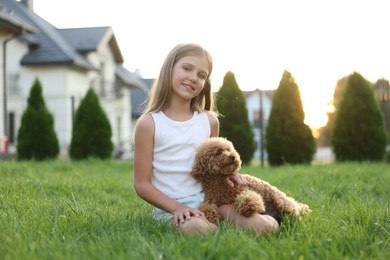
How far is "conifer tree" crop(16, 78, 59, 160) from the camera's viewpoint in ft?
43.1

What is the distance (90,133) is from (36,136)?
1431 millimetres

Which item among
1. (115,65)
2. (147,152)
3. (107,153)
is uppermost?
(115,65)

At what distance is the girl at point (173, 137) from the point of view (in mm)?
3298

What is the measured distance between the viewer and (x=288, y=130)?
12320 millimetres

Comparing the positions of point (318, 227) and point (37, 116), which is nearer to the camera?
point (318, 227)

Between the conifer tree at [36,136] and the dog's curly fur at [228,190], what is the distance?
10708 millimetres

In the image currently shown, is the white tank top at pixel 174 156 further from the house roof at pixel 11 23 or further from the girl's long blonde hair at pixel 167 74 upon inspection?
the house roof at pixel 11 23

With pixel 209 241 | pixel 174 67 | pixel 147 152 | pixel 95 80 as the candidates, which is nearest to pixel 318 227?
pixel 209 241

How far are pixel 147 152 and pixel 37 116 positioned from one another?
10679 millimetres

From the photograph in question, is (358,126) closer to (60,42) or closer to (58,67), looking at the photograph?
(58,67)

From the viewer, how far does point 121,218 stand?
11.1ft

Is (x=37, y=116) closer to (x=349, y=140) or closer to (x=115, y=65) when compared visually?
(x=349, y=140)

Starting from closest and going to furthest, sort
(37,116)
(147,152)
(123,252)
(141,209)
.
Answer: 1. (123,252)
2. (147,152)
3. (141,209)
4. (37,116)

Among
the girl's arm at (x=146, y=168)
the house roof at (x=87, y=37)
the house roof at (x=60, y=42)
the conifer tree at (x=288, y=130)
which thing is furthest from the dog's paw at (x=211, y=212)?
the house roof at (x=87, y=37)
